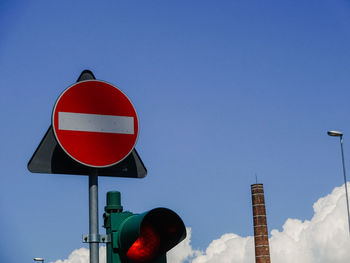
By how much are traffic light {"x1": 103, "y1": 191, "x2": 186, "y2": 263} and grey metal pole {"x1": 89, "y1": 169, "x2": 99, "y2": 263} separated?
0.17 ft

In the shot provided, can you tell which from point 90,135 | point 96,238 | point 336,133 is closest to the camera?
point 96,238

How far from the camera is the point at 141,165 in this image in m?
2.92

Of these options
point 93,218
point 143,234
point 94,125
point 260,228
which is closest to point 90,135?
point 94,125

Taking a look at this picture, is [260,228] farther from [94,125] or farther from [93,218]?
[93,218]

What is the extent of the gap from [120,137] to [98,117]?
4.9 inches

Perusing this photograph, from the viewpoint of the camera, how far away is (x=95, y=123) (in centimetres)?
275

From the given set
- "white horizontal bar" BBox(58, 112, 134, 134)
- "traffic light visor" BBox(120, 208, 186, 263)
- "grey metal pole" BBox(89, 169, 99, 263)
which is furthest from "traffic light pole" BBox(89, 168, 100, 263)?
"white horizontal bar" BBox(58, 112, 134, 134)

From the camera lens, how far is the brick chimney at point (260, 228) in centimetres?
5425

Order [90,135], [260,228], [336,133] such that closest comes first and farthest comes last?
[90,135] → [336,133] → [260,228]

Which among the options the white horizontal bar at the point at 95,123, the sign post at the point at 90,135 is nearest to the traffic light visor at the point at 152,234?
the sign post at the point at 90,135

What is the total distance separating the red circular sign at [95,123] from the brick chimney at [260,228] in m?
52.4

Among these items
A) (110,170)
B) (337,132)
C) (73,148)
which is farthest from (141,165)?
(337,132)

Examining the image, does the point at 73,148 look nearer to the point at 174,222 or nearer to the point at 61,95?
the point at 61,95

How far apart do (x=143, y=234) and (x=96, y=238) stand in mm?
180
